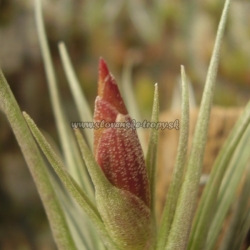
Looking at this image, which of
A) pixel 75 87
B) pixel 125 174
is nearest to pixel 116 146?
pixel 125 174

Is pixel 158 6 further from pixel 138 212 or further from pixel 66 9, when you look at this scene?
pixel 138 212

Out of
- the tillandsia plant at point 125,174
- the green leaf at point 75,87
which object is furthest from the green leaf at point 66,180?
the green leaf at point 75,87

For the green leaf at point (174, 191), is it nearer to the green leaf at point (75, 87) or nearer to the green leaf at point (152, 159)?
the green leaf at point (152, 159)

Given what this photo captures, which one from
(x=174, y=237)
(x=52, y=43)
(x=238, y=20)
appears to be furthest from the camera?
(x=52, y=43)

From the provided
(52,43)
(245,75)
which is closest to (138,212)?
(245,75)

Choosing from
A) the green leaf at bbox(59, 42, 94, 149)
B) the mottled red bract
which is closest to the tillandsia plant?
the mottled red bract

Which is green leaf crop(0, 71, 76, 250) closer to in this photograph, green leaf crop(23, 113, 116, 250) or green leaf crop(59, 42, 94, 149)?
green leaf crop(23, 113, 116, 250)

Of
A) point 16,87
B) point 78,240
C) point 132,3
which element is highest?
point 132,3
